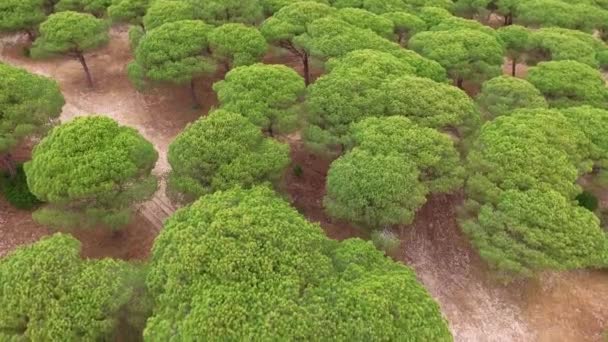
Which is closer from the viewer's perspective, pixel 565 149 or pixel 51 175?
pixel 51 175

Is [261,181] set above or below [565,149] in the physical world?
below

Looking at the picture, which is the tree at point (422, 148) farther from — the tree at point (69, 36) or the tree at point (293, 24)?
the tree at point (69, 36)

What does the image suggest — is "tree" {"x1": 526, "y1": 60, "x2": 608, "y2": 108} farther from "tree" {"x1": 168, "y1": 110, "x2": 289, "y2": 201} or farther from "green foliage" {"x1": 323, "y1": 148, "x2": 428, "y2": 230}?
"tree" {"x1": 168, "y1": 110, "x2": 289, "y2": 201}

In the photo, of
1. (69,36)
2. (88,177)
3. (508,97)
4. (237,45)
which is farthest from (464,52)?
(69,36)

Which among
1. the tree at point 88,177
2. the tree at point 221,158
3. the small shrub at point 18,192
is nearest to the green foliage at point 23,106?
the small shrub at point 18,192

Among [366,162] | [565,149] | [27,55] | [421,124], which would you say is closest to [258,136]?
[366,162]

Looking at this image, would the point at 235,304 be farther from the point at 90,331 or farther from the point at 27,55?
the point at 27,55
